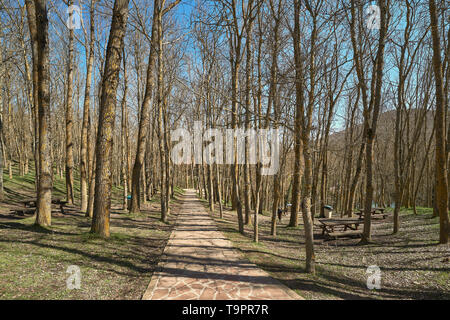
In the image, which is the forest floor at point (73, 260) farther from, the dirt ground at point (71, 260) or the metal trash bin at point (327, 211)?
the metal trash bin at point (327, 211)

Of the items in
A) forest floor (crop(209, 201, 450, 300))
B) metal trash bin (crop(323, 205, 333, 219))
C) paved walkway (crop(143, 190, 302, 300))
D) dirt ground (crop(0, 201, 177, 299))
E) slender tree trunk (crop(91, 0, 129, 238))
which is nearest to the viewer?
dirt ground (crop(0, 201, 177, 299))

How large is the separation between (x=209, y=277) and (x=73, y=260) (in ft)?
9.56

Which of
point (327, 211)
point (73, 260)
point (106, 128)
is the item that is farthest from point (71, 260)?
point (327, 211)

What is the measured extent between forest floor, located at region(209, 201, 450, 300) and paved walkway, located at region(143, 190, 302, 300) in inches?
16.2

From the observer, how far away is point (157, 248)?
7.52m

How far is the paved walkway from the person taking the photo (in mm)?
4328

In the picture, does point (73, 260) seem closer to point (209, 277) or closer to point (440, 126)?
point (209, 277)

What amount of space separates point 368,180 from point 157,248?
704cm

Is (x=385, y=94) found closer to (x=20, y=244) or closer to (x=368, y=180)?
(x=368, y=180)

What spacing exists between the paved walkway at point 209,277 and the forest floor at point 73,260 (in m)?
0.34

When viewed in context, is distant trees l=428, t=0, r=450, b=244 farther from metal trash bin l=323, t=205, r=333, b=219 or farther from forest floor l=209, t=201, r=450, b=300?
metal trash bin l=323, t=205, r=333, b=219

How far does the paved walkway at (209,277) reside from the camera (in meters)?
4.33

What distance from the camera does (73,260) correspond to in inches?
213

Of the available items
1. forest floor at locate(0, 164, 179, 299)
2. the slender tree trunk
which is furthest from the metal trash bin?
the slender tree trunk
